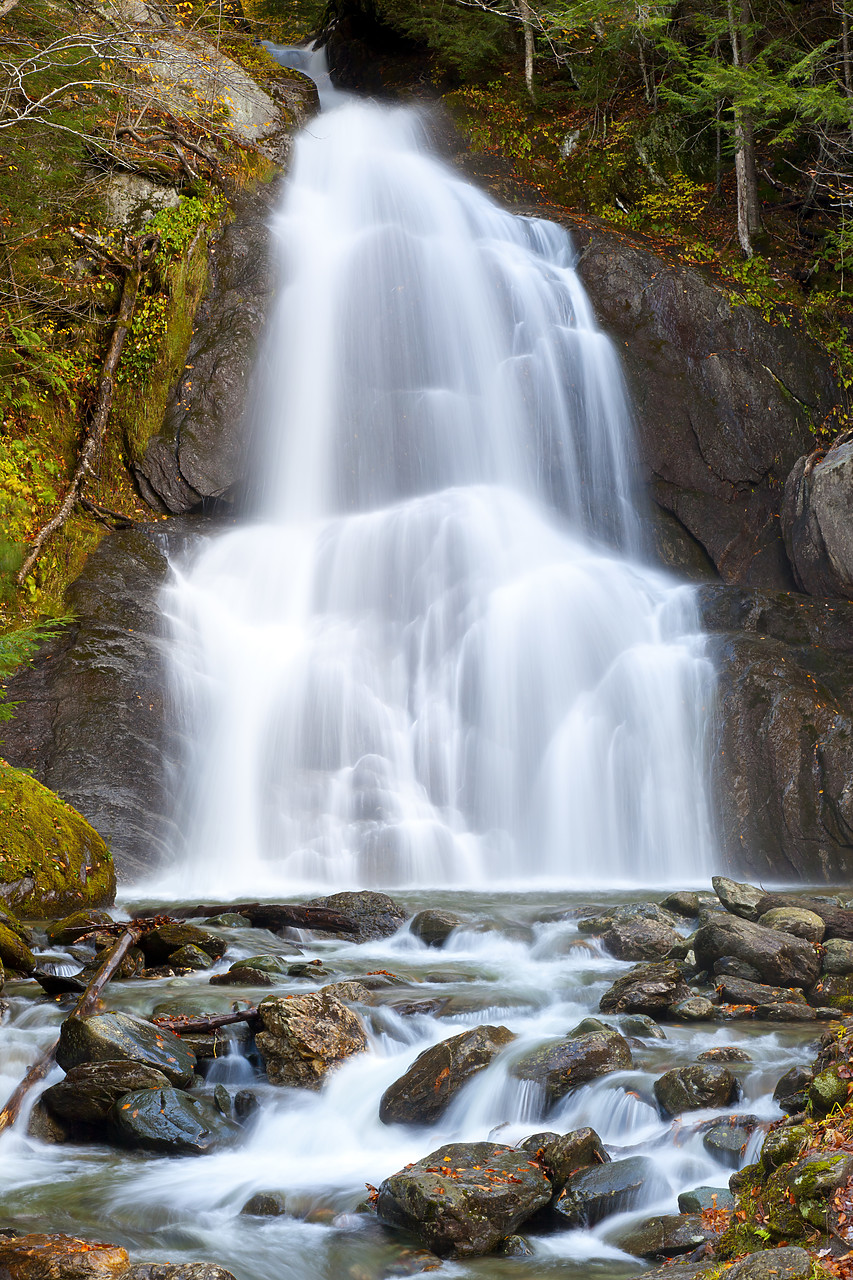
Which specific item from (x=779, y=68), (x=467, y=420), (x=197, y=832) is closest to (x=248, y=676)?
(x=197, y=832)

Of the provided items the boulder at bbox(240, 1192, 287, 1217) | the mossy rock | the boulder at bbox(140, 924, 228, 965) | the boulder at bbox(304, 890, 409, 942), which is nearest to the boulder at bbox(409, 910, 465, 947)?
the boulder at bbox(304, 890, 409, 942)

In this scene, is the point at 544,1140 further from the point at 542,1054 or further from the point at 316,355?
the point at 316,355

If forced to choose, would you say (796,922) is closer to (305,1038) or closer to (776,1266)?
(305,1038)

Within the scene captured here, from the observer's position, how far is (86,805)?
918 cm

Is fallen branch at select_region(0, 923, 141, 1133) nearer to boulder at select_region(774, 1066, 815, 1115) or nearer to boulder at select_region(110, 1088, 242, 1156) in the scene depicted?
boulder at select_region(110, 1088, 242, 1156)

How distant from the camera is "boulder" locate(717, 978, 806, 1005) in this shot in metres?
5.51

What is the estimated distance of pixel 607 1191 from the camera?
12.0 ft

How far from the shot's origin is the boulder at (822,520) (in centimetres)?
1201

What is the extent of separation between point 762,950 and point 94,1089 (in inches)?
154

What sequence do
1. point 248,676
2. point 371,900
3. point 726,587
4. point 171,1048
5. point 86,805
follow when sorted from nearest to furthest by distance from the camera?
A: point 171,1048, point 371,900, point 86,805, point 248,676, point 726,587

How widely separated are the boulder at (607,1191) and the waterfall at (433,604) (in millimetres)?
5771

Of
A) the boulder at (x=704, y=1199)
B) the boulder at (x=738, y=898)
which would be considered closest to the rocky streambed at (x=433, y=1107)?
the boulder at (x=704, y=1199)

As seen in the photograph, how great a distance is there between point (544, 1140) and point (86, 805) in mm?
6466

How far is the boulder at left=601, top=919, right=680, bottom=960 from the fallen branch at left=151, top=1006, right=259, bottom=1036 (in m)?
2.85
